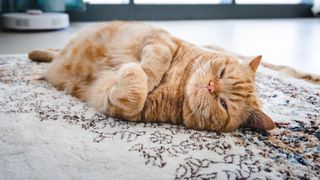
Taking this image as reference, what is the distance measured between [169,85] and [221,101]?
213 millimetres

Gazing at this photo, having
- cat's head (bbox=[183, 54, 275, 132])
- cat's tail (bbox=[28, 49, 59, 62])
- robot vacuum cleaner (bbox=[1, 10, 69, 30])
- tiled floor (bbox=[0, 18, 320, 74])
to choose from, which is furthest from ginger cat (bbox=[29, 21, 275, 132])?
robot vacuum cleaner (bbox=[1, 10, 69, 30])

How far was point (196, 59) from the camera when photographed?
1.39 metres

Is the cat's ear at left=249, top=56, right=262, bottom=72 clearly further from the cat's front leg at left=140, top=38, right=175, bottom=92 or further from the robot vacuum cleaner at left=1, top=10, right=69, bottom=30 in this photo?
the robot vacuum cleaner at left=1, top=10, right=69, bottom=30

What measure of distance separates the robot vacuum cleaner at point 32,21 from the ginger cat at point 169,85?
2341 millimetres

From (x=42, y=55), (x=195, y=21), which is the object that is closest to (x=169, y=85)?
(x=42, y=55)

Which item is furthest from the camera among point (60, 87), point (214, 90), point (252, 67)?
point (60, 87)

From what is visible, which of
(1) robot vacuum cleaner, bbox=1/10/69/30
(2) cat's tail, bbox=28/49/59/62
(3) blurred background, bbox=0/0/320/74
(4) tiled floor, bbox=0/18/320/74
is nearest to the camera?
(2) cat's tail, bbox=28/49/59/62

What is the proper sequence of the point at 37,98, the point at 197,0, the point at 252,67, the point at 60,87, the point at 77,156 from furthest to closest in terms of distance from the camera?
the point at 197,0, the point at 60,87, the point at 37,98, the point at 252,67, the point at 77,156

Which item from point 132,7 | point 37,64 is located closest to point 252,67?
point 37,64

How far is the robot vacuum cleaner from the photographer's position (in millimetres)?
3602

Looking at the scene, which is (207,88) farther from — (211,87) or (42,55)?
(42,55)

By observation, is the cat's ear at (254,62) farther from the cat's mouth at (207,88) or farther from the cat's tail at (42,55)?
the cat's tail at (42,55)

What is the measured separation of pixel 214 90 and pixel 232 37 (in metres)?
2.71

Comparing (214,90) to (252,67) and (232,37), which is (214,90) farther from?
(232,37)
